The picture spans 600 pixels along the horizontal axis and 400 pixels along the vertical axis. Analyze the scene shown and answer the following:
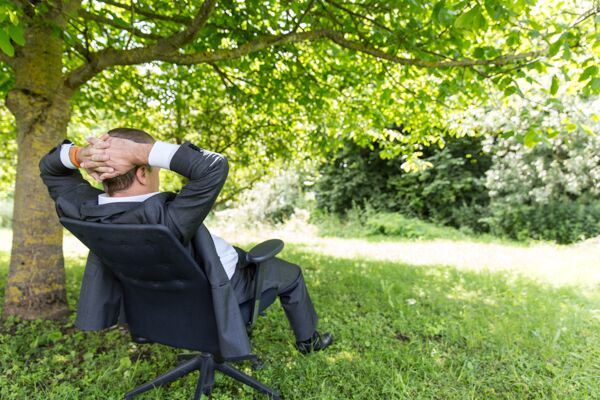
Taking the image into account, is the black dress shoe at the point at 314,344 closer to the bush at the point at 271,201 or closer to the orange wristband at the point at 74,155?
the orange wristband at the point at 74,155

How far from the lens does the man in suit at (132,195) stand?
1646 mm

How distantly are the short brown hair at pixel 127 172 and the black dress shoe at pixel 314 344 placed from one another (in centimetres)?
171

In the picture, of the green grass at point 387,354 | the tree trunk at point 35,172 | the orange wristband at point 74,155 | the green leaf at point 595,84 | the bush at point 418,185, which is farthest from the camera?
the bush at point 418,185

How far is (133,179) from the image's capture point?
5.89ft

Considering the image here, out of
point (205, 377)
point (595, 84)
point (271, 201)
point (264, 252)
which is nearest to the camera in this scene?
point (264, 252)

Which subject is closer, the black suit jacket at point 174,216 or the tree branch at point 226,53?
the black suit jacket at point 174,216

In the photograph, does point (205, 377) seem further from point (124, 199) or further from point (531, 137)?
point (531, 137)

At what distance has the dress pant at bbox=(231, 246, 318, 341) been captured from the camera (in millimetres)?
2191

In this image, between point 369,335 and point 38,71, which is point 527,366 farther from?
point 38,71

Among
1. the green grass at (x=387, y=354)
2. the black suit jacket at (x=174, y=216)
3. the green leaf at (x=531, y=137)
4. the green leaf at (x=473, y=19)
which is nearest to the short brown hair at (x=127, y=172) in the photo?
the black suit jacket at (x=174, y=216)

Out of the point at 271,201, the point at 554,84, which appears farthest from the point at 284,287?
the point at 271,201

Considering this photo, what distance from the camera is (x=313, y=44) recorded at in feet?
16.1

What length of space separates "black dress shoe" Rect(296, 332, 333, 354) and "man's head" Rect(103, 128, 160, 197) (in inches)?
65.1

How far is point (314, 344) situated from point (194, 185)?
1.79 meters
